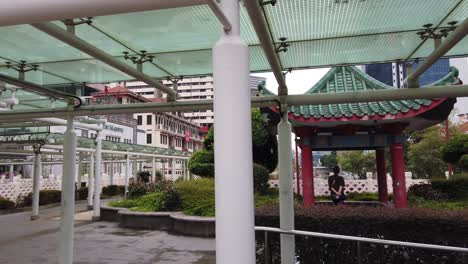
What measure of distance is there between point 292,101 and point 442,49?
175cm

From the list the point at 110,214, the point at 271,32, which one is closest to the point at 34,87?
the point at 271,32

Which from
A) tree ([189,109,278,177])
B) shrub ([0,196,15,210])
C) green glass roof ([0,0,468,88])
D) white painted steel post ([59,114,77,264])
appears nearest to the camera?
green glass roof ([0,0,468,88])

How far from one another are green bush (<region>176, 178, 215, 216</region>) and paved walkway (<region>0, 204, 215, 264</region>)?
130 cm

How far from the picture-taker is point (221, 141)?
1.76 meters

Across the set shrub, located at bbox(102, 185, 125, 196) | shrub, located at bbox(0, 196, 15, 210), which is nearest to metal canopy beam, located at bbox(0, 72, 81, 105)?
shrub, located at bbox(0, 196, 15, 210)

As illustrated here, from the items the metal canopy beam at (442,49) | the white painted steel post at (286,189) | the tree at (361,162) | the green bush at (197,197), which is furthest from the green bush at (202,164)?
the tree at (361,162)

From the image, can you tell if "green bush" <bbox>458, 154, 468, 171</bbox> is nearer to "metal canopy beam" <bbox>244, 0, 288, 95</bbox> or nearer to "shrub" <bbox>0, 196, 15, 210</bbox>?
"metal canopy beam" <bbox>244, 0, 288, 95</bbox>

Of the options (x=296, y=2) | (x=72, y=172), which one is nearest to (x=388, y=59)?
(x=296, y=2)

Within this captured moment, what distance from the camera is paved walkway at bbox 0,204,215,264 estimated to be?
8.54 meters

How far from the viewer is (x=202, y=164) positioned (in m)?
18.3

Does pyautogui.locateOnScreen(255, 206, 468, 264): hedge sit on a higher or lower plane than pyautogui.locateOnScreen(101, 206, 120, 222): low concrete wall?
higher

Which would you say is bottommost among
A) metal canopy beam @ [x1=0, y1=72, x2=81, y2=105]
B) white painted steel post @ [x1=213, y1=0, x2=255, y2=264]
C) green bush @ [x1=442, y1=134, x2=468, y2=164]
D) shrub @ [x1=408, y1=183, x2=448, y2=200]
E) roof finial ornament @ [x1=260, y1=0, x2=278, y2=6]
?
shrub @ [x1=408, y1=183, x2=448, y2=200]

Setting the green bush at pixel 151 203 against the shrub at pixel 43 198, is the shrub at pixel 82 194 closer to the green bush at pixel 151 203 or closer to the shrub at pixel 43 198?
the shrub at pixel 43 198

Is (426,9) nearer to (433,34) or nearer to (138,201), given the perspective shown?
(433,34)
